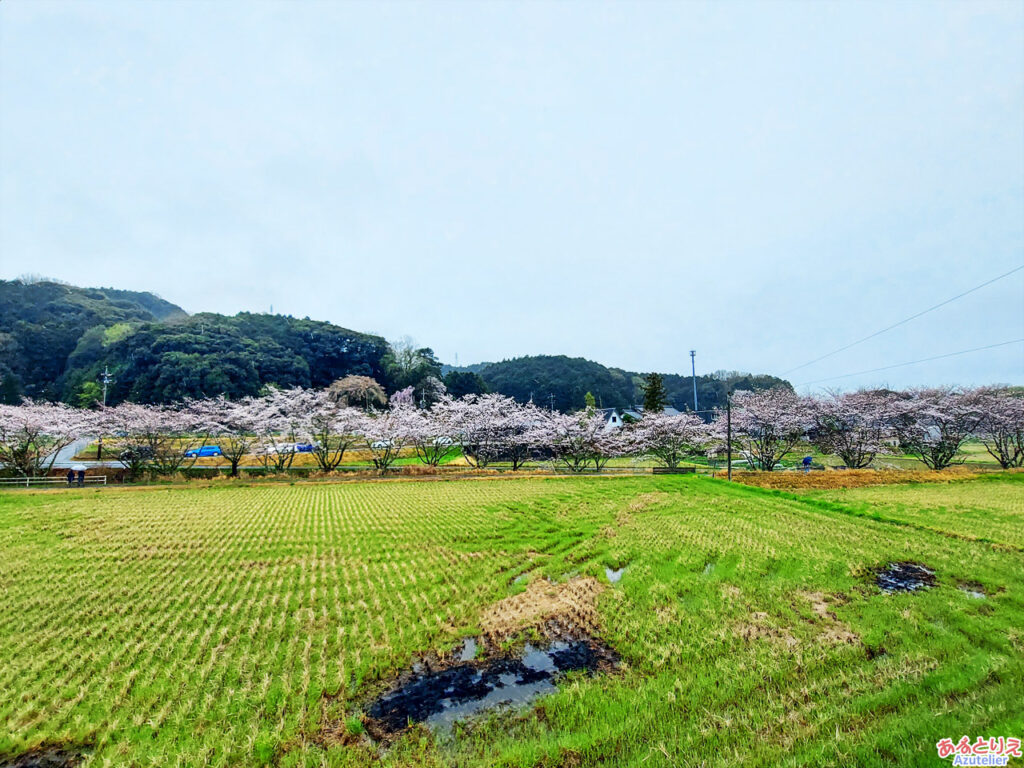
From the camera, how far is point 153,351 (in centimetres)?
4800

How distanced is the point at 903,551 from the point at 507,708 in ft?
36.8

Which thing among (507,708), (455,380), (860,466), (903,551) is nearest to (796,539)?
(903,551)

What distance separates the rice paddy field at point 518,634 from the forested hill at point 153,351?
38.6m

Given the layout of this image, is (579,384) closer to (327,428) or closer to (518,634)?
(327,428)

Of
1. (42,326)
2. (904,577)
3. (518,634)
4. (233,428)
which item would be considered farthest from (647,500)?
(42,326)

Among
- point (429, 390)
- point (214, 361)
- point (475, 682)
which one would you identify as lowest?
point (475, 682)

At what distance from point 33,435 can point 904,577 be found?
124 ft

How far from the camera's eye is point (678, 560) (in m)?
10.4

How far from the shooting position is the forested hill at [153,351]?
151 ft

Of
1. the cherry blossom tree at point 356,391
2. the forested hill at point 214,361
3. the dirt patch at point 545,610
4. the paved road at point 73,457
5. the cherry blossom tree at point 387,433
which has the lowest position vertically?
the dirt patch at point 545,610

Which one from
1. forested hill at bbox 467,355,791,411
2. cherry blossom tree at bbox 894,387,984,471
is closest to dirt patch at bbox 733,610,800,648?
cherry blossom tree at bbox 894,387,984,471

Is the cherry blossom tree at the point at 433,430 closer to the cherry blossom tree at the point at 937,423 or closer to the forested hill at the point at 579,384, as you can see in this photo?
the cherry blossom tree at the point at 937,423

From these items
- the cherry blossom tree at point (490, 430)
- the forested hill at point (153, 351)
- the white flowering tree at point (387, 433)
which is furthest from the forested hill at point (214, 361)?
the white flowering tree at point (387, 433)

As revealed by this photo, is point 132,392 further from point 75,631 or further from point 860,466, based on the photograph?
point 860,466
